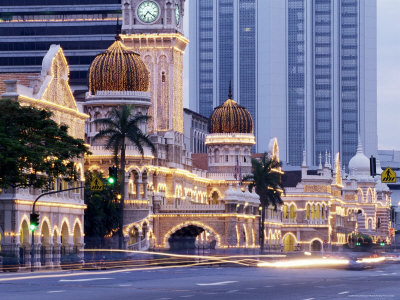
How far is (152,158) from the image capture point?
121312 millimetres

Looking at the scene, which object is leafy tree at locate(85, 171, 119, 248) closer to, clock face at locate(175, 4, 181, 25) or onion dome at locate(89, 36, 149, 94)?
onion dome at locate(89, 36, 149, 94)

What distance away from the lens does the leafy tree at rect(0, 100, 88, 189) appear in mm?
69375

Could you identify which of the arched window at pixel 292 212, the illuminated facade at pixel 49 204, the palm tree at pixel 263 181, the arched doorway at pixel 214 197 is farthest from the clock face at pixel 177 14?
the arched window at pixel 292 212

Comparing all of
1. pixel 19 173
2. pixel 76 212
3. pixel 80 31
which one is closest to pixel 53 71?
pixel 76 212

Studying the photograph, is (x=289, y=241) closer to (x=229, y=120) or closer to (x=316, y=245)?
(x=316, y=245)

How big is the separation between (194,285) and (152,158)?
69673mm

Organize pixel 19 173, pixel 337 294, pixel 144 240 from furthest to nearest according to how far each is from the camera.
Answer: pixel 144 240 → pixel 19 173 → pixel 337 294

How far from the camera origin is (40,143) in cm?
7388

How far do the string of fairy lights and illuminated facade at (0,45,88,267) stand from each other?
164 feet

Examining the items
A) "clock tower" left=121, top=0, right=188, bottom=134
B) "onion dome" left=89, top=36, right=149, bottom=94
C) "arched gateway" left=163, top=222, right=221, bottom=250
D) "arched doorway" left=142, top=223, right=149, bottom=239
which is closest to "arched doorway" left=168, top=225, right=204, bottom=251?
"arched gateway" left=163, top=222, right=221, bottom=250

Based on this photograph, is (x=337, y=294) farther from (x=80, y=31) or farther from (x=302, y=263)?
(x=80, y=31)

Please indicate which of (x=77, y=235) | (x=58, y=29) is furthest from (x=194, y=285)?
(x=58, y=29)

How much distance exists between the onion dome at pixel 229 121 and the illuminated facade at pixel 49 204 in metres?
50.1

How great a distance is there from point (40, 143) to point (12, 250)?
34.8 feet
